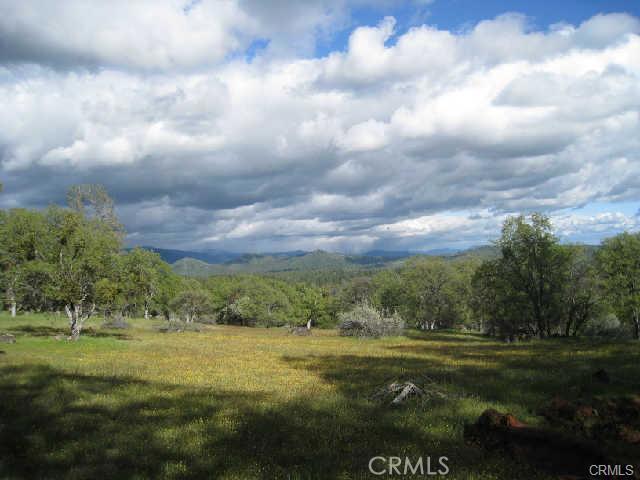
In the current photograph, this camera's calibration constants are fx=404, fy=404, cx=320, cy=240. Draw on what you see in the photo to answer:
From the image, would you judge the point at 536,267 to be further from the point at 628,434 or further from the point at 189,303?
the point at 189,303

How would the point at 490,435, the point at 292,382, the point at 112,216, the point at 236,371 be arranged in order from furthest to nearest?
the point at 112,216 < the point at 236,371 < the point at 292,382 < the point at 490,435

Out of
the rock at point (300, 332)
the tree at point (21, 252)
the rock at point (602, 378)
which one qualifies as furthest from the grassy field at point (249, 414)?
the rock at point (300, 332)

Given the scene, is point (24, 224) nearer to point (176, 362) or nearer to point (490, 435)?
point (176, 362)

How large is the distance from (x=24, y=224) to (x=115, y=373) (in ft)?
103

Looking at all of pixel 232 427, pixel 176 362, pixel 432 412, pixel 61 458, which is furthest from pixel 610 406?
pixel 176 362

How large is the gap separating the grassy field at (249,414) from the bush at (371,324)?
2798cm

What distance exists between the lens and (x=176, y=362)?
89.7ft

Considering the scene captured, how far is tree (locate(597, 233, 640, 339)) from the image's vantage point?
47281 millimetres

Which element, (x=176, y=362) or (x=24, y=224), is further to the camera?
(x=24, y=224)

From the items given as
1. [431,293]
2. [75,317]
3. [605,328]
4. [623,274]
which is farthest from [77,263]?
[431,293]

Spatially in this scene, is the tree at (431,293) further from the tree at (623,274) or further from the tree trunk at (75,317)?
the tree trunk at (75,317)

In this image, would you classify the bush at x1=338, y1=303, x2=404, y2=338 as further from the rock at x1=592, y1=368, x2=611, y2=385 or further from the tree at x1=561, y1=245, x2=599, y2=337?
the rock at x1=592, y1=368, x2=611, y2=385

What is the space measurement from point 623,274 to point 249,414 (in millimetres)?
53950

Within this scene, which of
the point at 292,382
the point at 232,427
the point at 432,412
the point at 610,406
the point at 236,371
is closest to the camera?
the point at 610,406
